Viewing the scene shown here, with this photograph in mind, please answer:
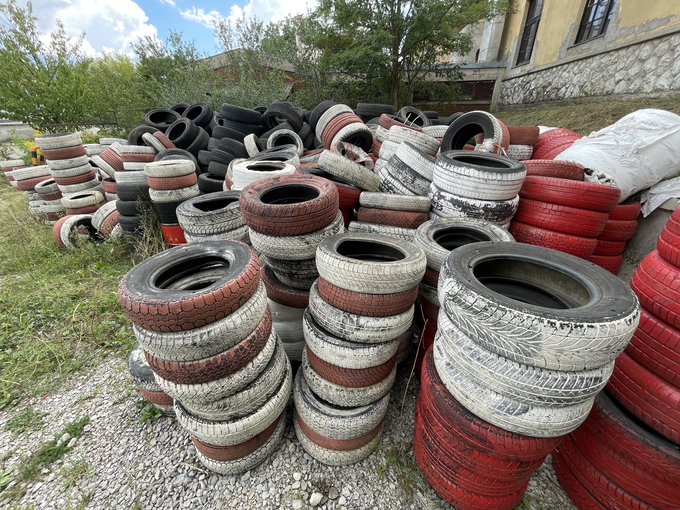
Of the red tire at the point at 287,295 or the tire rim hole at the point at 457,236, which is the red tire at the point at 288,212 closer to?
the red tire at the point at 287,295

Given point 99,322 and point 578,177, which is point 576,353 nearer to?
point 578,177

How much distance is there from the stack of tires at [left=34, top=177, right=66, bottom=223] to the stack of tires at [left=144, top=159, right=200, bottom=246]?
4370 mm

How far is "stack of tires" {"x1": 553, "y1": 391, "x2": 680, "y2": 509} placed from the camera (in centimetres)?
146

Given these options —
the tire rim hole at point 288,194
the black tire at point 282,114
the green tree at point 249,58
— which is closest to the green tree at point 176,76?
the green tree at point 249,58

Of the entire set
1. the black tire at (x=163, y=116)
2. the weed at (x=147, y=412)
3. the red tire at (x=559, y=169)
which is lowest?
the weed at (x=147, y=412)

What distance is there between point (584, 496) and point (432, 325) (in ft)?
4.45

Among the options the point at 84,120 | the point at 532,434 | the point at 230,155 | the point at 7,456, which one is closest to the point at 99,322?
the point at 7,456

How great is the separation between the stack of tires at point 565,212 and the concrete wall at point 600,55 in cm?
693

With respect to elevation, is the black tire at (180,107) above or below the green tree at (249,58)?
below

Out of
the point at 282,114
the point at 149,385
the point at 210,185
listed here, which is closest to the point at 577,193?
the point at 149,385

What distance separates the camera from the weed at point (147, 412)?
2.37 meters

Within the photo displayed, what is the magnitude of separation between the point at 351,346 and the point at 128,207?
4.81 m

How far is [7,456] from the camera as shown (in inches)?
85.3

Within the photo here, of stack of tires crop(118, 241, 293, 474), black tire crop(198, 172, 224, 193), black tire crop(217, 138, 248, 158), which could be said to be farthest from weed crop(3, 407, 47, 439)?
black tire crop(217, 138, 248, 158)
